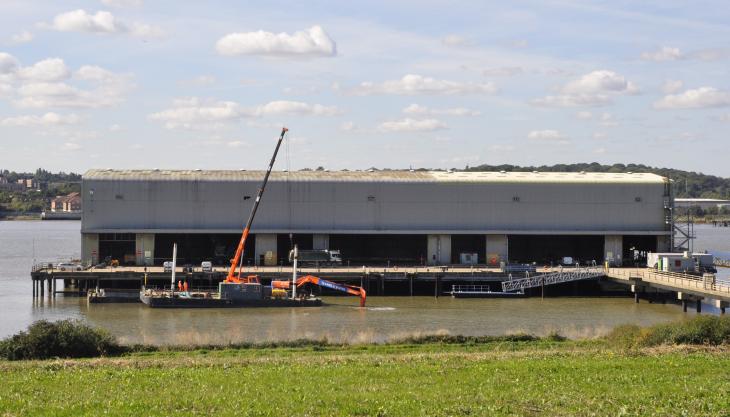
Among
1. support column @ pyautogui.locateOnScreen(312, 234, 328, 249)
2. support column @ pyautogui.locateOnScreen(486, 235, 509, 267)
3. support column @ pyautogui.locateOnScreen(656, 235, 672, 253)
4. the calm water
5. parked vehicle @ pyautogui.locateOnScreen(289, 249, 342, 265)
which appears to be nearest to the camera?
the calm water

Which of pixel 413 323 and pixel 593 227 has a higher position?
pixel 593 227

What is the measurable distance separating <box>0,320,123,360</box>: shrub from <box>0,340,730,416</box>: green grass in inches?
121

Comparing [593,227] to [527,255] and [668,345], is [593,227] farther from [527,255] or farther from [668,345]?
[668,345]

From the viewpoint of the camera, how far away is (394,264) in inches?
3071

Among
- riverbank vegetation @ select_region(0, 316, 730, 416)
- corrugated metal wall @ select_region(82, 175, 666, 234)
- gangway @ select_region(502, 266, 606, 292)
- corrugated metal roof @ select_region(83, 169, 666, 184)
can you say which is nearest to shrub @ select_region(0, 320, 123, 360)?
riverbank vegetation @ select_region(0, 316, 730, 416)

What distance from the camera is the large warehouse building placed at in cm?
7575

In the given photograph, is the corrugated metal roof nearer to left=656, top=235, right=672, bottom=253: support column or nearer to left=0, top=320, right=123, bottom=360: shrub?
left=656, top=235, right=672, bottom=253: support column

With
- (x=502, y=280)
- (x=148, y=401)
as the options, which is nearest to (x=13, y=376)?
(x=148, y=401)

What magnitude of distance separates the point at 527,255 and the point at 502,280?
9.43 meters

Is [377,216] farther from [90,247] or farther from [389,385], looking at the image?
[389,385]

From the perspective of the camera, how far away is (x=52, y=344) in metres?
36.0

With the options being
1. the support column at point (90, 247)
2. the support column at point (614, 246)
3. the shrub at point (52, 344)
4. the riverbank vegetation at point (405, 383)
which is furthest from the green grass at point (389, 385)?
the support column at point (614, 246)

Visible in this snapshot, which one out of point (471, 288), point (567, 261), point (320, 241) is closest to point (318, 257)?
point (320, 241)

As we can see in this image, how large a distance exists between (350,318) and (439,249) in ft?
73.9
